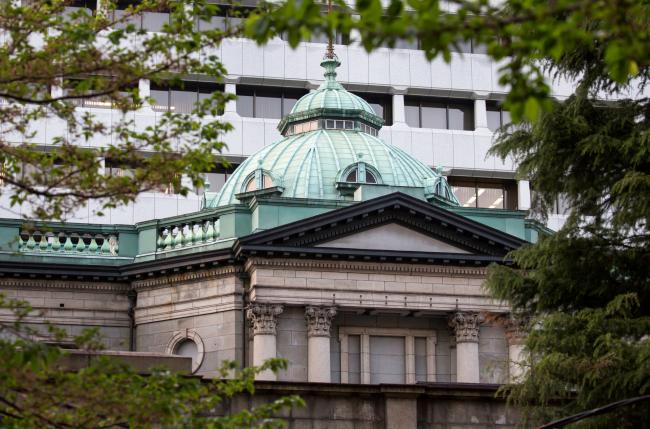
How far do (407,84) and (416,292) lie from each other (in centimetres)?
2807

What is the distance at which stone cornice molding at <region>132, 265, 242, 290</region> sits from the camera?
44.8 metres

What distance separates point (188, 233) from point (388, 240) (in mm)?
6058

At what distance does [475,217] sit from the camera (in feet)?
154

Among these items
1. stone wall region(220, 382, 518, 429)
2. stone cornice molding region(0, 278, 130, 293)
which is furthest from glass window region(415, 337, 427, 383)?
stone wall region(220, 382, 518, 429)

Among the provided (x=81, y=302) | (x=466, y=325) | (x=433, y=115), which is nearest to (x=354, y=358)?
(x=466, y=325)

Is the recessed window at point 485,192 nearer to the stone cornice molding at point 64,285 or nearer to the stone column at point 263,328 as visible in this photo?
the stone cornice molding at point 64,285

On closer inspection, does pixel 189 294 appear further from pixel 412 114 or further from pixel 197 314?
pixel 412 114

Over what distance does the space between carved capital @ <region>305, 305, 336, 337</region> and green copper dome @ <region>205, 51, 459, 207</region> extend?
179 inches

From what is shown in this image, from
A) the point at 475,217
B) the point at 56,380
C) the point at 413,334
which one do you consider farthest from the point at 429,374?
the point at 56,380

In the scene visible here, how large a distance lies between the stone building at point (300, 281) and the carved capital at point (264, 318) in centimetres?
4

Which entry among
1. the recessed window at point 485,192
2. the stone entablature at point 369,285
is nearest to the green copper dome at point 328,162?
the stone entablature at point 369,285

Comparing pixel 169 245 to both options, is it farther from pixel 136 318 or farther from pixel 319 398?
pixel 319 398

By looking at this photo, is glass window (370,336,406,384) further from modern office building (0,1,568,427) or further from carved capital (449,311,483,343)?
carved capital (449,311,483,343)

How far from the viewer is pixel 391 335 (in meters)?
45.3
